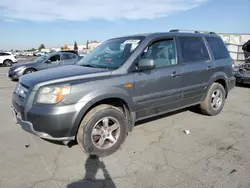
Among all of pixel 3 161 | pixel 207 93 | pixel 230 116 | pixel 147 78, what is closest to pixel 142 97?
pixel 147 78

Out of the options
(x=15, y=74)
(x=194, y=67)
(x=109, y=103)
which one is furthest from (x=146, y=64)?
(x=15, y=74)

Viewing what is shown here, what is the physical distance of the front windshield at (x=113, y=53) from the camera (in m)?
3.88

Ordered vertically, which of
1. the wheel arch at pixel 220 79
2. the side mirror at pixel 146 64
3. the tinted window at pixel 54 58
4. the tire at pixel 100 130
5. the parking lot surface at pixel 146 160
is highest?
the tinted window at pixel 54 58

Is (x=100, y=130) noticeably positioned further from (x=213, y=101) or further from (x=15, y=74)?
(x=15, y=74)

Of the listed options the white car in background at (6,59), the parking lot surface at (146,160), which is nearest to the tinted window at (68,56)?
the parking lot surface at (146,160)

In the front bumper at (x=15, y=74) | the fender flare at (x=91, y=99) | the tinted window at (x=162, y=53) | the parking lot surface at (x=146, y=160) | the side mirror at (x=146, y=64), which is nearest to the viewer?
the parking lot surface at (x=146, y=160)

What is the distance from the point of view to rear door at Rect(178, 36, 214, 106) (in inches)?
178

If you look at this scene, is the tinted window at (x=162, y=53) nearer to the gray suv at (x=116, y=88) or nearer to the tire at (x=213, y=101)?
the gray suv at (x=116, y=88)

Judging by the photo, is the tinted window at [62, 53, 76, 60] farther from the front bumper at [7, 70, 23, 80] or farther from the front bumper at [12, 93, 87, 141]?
the front bumper at [12, 93, 87, 141]

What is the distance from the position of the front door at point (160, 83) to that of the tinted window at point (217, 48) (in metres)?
1.31

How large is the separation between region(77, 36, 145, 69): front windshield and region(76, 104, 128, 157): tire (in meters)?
0.78

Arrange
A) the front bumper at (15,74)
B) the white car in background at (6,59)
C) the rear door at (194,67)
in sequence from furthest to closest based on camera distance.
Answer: the white car in background at (6,59)
the front bumper at (15,74)
the rear door at (194,67)

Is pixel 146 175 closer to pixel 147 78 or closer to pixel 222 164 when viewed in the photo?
pixel 222 164

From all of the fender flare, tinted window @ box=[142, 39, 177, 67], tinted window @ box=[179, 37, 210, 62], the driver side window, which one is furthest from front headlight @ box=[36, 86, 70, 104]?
the driver side window
